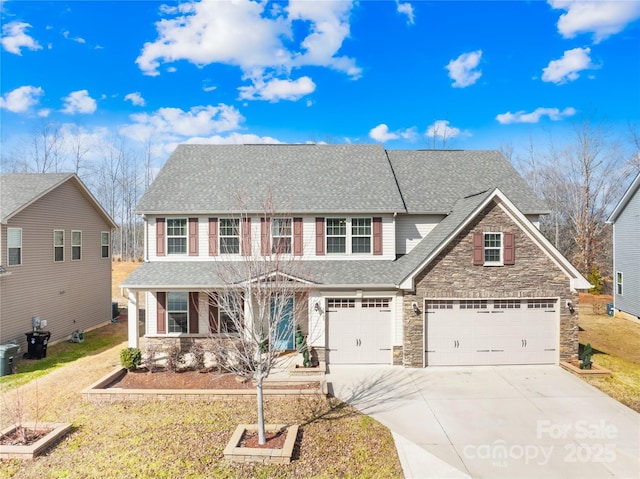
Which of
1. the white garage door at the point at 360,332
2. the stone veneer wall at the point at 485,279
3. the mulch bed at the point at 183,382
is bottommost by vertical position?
the mulch bed at the point at 183,382

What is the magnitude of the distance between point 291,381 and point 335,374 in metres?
1.65

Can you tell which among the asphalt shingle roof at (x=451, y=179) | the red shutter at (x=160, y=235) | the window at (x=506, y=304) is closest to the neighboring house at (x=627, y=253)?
the asphalt shingle roof at (x=451, y=179)

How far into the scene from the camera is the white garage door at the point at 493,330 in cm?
1347

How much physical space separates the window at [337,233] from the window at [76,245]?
13.4 meters

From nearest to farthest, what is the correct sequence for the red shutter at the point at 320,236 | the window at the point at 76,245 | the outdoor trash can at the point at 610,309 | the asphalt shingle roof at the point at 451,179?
the red shutter at the point at 320,236 → the asphalt shingle roof at the point at 451,179 → the window at the point at 76,245 → the outdoor trash can at the point at 610,309

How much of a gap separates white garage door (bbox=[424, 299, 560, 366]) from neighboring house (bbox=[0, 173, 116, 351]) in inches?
667

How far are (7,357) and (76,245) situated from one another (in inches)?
278

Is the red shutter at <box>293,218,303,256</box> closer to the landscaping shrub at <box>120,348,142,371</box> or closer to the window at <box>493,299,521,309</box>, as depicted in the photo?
the landscaping shrub at <box>120,348,142,371</box>

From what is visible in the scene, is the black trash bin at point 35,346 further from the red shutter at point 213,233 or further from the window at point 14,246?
the red shutter at point 213,233

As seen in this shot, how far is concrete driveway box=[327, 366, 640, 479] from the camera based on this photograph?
25.2ft

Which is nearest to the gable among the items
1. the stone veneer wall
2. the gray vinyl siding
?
the stone veneer wall

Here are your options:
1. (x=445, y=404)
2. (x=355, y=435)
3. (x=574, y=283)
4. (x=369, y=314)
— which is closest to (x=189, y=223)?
(x=369, y=314)

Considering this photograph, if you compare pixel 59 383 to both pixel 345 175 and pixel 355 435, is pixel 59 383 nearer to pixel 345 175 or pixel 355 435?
pixel 355 435

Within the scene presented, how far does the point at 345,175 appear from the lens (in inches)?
683
